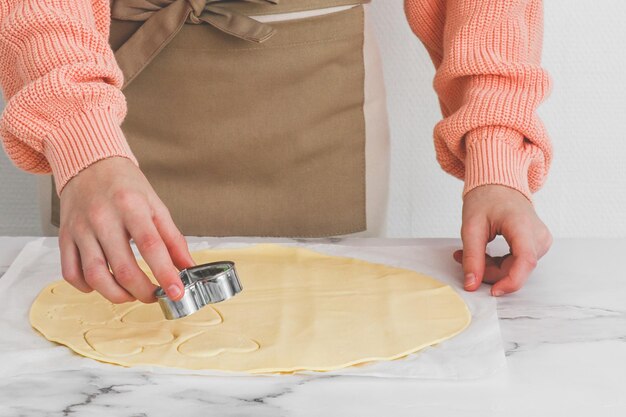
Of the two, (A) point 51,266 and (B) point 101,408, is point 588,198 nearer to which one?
(A) point 51,266

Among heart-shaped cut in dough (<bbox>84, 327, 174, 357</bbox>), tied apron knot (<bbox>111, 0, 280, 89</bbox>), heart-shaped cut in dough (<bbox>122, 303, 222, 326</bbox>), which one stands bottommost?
heart-shaped cut in dough (<bbox>122, 303, 222, 326</bbox>)

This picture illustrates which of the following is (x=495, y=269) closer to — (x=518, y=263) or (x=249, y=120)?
(x=518, y=263)

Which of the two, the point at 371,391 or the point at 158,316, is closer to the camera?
the point at 371,391

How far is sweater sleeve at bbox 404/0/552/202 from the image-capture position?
90cm

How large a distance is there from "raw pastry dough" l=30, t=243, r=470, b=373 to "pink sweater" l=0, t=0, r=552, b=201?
0.39 feet

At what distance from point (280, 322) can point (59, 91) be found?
27 centimetres

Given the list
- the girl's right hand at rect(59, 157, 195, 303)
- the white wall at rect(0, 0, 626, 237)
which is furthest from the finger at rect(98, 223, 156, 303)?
the white wall at rect(0, 0, 626, 237)

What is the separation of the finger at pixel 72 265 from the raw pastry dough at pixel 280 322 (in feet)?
0.13

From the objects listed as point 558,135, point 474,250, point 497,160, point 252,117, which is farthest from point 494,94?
point 558,135

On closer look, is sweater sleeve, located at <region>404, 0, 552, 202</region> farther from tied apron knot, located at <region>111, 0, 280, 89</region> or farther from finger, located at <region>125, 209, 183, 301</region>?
finger, located at <region>125, 209, 183, 301</region>

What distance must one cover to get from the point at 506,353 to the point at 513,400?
83 millimetres

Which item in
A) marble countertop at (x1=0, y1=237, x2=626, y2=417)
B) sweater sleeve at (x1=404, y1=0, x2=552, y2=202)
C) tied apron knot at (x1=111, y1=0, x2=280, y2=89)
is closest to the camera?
marble countertop at (x1=0, y1=237, x2=626, y2=417)

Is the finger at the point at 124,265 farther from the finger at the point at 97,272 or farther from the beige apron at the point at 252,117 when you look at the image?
the beige apron at the point at 252,117

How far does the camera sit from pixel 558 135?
143 cm
